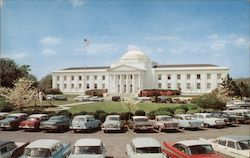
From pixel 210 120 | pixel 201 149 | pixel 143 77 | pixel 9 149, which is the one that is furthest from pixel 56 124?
pixel 143 77

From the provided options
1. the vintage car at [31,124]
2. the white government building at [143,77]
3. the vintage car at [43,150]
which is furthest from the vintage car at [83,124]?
the white government building at [143,77]

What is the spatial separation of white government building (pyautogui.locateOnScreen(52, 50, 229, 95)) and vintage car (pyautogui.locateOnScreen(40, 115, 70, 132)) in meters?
57.1

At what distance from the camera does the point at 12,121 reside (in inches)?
971

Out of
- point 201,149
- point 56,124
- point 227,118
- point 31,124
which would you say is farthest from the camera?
point 227,118

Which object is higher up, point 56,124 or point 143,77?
point 143,77

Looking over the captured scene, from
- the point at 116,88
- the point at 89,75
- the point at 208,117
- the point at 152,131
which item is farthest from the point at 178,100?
the point at 89,75

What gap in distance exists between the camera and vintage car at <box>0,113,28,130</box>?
24.2 metres

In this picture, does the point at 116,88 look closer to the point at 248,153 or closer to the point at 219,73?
the point at 219,73

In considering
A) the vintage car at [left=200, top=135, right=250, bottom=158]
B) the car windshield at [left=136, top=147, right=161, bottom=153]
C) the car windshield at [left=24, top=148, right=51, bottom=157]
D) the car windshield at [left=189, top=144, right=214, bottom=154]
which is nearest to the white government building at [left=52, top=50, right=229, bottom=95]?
the vintage car at [left=200, top=135, right=250, bottom=158]

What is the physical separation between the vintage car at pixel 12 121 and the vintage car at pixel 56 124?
260 centimetres

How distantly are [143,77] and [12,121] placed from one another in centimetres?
6513

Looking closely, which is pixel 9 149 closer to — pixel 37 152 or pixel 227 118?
pixel 37 152

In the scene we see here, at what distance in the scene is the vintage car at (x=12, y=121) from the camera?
24234 millimetres

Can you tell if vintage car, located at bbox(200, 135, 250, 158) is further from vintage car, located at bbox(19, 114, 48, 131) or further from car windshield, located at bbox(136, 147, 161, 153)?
vintage car, located at bbox(19, 114, 48, 131)
